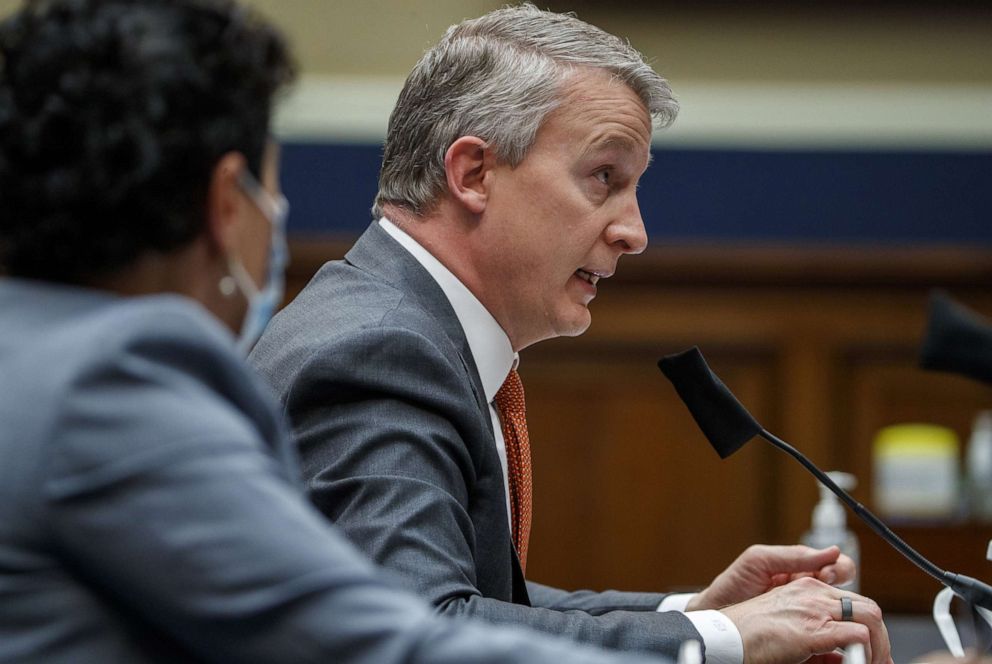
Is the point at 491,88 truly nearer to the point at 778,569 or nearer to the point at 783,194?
the point at 778,569

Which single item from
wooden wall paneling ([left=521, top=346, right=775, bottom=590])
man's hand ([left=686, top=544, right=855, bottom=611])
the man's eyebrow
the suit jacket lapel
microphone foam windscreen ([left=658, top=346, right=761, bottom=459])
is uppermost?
the man's eyebrow

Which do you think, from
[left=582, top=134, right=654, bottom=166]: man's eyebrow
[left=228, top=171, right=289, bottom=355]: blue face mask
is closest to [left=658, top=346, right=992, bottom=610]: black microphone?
[left=582, top=134, right=654, bottom=166]: man's eyebrow

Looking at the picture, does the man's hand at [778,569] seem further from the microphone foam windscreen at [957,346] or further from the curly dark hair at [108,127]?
the curly dark hair at [108,127]

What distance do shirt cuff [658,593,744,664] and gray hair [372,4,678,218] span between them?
55 cm

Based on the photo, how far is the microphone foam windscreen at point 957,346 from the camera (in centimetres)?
120

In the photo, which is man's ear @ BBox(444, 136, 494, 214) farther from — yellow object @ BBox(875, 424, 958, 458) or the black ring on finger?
yellow object @ BBox(875, 424, 958, 458)

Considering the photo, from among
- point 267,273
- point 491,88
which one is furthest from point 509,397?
point 267,273

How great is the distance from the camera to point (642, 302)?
133 inches

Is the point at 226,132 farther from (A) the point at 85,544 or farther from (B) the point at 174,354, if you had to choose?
(A) the point at 85,544

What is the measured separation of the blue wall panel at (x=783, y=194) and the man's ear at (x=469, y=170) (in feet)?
5.99

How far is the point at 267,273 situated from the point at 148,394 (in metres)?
0.22

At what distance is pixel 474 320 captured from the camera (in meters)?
1.57

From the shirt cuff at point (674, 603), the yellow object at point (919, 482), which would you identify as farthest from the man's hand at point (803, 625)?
the yellow object at point (919, 482)

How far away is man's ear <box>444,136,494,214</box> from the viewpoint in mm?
1555
